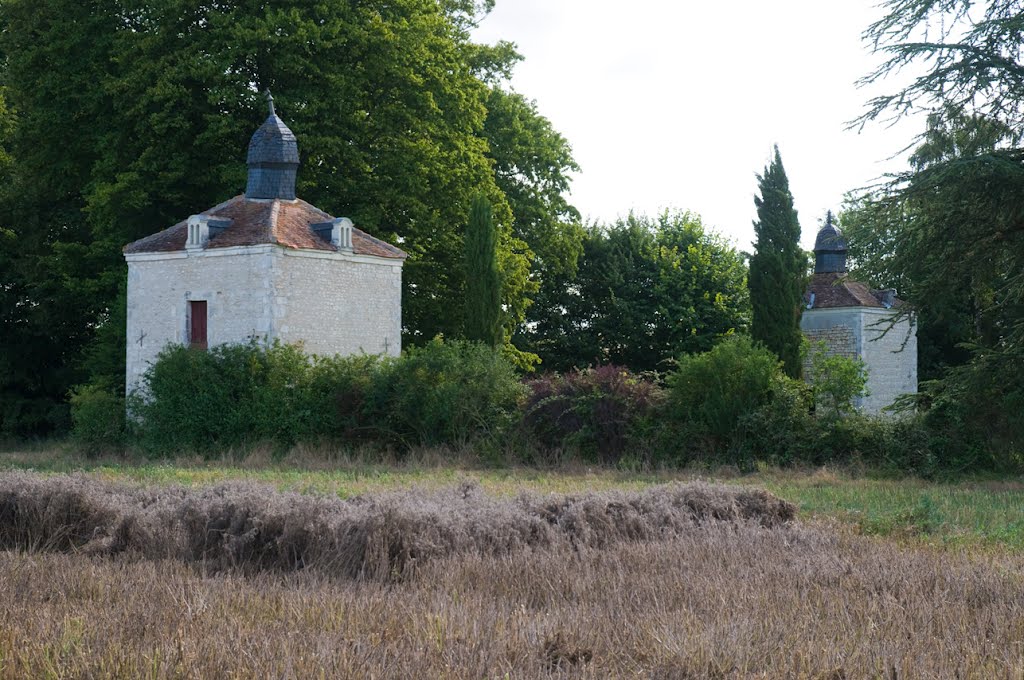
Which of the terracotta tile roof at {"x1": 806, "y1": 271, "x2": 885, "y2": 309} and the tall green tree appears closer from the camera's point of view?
the tall green tree

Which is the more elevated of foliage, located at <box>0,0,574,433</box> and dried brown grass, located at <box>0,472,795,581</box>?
foliage, located at <box>0,0,574,433</box>

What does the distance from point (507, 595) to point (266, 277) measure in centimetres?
1921

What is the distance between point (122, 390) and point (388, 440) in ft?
32.1

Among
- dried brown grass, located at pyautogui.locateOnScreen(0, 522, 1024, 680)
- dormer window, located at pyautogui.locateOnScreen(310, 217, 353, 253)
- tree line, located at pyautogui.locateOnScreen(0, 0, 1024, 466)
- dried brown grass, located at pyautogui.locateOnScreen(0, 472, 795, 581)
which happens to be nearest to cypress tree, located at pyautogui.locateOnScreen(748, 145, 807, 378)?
tree line, located at pyautogui.locateOnScreen(0, 0, 1024, 466)

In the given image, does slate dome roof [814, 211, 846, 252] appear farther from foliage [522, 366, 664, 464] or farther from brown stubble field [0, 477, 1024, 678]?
brown stubble field [0, 477, 1024, 678]

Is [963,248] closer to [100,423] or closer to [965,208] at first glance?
[965,208]

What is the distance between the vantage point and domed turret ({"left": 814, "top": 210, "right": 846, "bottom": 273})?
42562 millimetres

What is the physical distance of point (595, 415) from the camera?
22.7 metres

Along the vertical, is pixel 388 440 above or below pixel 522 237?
below

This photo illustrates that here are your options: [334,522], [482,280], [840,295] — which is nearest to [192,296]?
[482,280]

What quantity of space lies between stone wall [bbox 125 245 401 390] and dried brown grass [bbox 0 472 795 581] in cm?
1420

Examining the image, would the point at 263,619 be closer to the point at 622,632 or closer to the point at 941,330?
the point at 622,632

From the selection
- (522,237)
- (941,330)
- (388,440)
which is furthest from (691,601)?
(941,330)

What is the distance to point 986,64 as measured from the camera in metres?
18.9
